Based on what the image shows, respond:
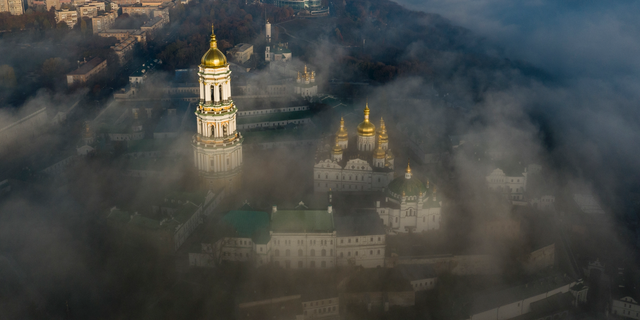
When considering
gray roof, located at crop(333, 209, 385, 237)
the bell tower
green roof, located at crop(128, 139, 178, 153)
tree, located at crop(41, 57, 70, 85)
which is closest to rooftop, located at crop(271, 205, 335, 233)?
gray roof, located at crop(333, 209, 385, 237)

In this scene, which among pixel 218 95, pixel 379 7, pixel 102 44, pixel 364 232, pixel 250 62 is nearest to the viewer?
pixel 364 232

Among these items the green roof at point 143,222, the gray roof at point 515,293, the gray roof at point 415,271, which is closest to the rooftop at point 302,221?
the gray roof at point 415,271

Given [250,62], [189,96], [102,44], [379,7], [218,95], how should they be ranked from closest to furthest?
1. [218,95]
2. [189,96]
3. [250,62]
4. [102,44]
5. [379,7]

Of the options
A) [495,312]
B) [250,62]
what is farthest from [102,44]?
[495,312]

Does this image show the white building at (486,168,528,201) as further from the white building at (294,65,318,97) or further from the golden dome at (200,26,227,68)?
the white building at (294,65,318,97)

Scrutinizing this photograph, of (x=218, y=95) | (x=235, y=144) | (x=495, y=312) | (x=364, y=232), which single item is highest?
(x=218, y=95)

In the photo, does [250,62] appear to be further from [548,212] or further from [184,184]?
[548,212]
